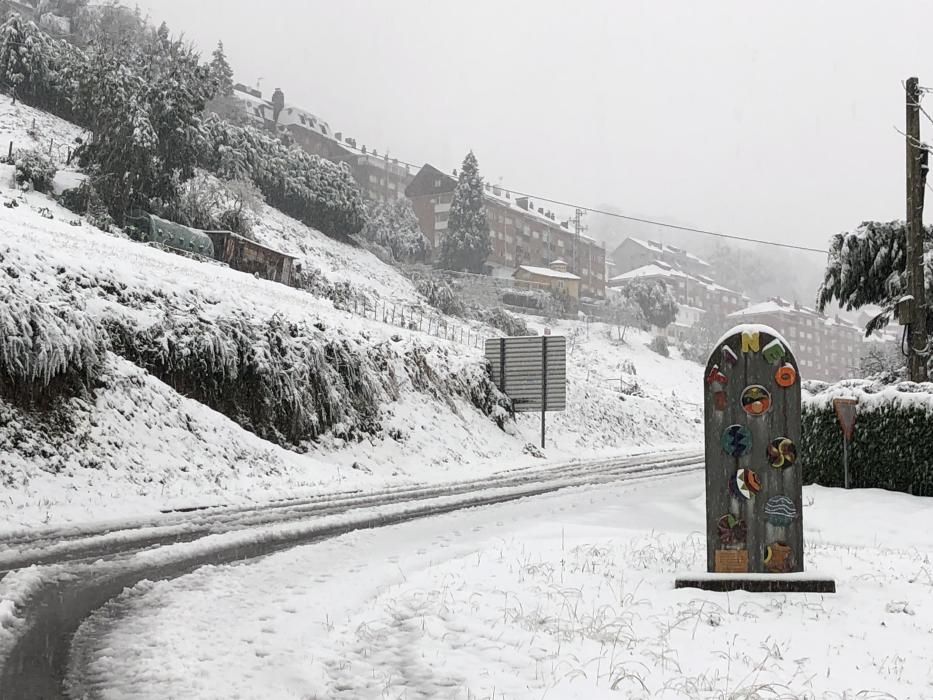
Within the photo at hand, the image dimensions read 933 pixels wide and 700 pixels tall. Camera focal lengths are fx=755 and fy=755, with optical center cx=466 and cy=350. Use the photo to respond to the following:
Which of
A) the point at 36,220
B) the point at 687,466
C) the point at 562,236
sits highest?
the point at 562,236

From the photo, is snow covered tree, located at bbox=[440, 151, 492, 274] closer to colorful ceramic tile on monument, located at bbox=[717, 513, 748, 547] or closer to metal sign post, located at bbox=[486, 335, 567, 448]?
metal sign post, located at bbox=[486, 335, 567, 448]

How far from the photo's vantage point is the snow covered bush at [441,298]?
58219mm

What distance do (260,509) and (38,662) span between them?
6803mm

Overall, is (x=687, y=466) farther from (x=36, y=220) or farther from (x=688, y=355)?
(x=688, y=355)

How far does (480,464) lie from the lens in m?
22.8

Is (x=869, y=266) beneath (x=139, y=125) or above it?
beneath

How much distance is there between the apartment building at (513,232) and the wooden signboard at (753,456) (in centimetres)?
8350

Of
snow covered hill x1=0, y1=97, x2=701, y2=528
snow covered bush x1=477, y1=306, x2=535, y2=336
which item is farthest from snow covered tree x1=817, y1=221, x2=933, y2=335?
snow covered bush x1=477, y1=306, x2=535, y2=336

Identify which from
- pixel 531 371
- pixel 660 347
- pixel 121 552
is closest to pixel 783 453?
pixel 121 552

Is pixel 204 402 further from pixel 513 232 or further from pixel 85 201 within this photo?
pixel 513 232

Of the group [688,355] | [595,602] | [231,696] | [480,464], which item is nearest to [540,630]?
[595,602]

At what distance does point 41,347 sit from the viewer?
465 inches

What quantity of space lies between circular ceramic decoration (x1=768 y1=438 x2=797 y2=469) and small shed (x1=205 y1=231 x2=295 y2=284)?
3636 centimetres

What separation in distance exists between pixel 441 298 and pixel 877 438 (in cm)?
4624
